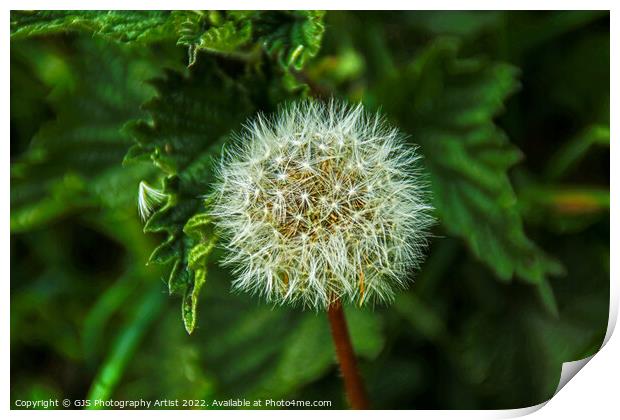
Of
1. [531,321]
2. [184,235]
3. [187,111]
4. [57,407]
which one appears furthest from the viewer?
[531,321]

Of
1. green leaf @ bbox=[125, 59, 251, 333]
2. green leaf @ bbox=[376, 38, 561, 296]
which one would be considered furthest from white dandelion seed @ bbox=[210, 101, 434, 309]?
green leaf @ bbox=[376, 38, 561, 296]

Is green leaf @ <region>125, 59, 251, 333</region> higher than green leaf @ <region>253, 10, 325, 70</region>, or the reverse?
green leaf @ <region>253, 10, 325, 70</region>

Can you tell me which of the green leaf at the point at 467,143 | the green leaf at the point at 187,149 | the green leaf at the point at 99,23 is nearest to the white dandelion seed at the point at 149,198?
the green leaf at the point at 187,149

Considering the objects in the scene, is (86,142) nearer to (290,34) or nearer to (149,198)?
(149,198)

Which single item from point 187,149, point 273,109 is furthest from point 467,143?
point 187,149

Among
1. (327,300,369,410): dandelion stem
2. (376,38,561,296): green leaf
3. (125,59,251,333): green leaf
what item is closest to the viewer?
(125,59,251,333): green leaf

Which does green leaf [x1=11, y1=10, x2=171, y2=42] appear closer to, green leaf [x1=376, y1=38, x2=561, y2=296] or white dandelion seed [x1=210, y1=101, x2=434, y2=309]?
white dandelion seed [x1=210, y1=101, x2=434, y2=309]
